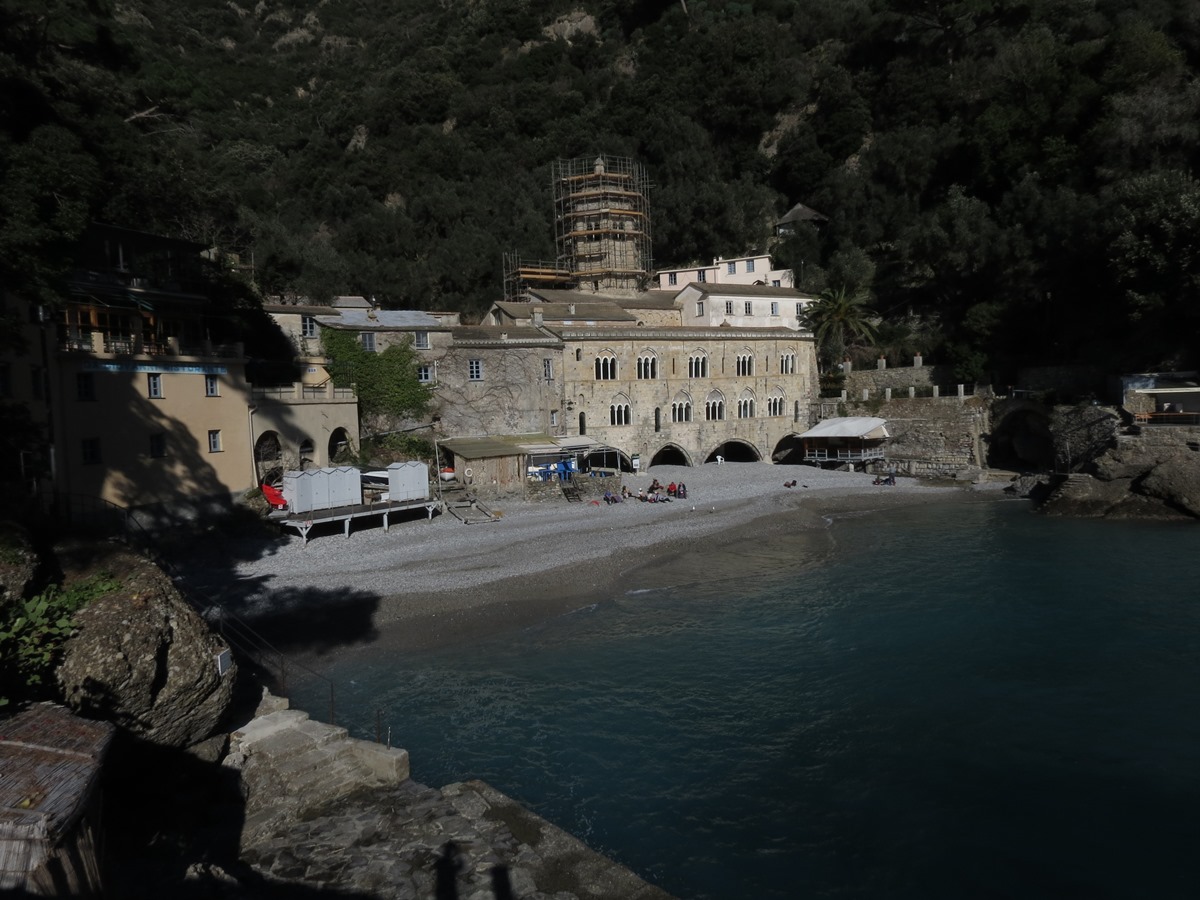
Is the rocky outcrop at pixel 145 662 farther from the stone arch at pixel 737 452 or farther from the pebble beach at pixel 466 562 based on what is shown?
the stone arch at pixel 737 452

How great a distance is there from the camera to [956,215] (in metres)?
45.1

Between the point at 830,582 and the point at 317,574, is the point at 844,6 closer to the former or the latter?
the point at 830,582

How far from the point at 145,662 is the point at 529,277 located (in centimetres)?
4277

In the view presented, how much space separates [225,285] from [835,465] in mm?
31164

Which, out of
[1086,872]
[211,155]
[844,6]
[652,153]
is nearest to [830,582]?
[1086,872]

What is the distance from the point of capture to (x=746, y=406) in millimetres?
41906

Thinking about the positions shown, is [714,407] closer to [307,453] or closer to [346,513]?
[307,453]

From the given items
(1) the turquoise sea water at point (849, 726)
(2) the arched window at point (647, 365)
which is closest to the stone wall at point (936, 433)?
(2) the arched window at point (647, 365)

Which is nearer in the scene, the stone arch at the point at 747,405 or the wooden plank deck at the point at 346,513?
the wooden plank deck at the point at 346,513

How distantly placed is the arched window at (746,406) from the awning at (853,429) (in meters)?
3.08

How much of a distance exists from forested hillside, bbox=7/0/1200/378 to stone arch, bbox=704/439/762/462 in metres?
12.5

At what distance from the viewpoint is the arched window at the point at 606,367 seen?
37688 mm

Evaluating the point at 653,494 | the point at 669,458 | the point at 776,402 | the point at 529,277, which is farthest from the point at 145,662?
the point at 529,277

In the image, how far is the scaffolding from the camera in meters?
50.4
